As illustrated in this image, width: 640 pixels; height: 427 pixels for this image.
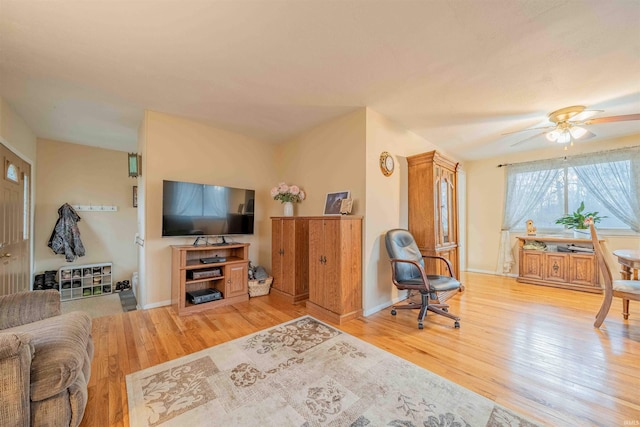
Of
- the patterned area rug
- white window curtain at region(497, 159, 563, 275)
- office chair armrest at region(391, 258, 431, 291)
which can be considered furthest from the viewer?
white window curtain at region(497, 159, 563, 275)

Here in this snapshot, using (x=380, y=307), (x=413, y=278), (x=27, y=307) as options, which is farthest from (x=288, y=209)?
(x=27, y=307)

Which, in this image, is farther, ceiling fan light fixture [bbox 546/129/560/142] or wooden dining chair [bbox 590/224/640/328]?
ceiling fan light fixture [bbox 546/129/560/142]

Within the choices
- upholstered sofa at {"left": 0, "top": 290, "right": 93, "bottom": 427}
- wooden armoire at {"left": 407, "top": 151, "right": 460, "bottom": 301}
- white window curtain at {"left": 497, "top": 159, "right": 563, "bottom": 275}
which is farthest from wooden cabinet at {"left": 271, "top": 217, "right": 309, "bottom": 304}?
white window curtain at {"left": 497, "top": 159, "right": 563, "bottom": 275}

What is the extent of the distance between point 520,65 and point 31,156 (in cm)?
634

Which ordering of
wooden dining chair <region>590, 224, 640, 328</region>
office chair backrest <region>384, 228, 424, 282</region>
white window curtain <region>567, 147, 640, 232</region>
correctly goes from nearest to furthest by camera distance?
wooden dining chair <region>590, 224, 640, 328</region>
office chair backrest <region>384, 228, 424, 282</region>
white window curtain <region>567, 147, 640, 232</region>

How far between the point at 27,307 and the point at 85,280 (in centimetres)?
334

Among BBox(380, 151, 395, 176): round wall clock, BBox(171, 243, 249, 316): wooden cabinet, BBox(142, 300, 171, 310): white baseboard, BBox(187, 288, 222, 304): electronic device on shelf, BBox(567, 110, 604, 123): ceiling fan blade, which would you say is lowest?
BBox(142, 300, 171, 310): white baseboard

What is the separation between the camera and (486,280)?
4543 mm

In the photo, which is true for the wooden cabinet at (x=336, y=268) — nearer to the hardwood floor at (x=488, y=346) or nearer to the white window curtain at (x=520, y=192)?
the hardwood floor at (x=488, y=346)

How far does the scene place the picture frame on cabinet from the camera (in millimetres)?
3154

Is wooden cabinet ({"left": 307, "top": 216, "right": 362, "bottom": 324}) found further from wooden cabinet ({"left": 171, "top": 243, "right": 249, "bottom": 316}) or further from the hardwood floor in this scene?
wooden cabinet ({"left": 171, "top": 243, "right": 249, "bottom": 316})

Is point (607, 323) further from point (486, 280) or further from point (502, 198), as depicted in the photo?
point (502, 198)

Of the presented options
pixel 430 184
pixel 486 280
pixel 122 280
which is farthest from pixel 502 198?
pixel 122 280

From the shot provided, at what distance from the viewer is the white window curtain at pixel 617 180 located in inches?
146
